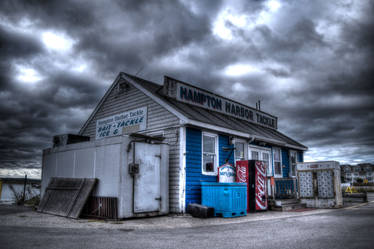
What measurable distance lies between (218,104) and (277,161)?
16.6ft

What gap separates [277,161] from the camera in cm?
1806

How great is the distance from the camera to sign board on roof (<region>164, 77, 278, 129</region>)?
14.3 metres

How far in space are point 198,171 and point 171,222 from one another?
131 inches

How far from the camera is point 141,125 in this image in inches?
544

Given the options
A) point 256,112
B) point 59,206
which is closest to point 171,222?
point 59,206

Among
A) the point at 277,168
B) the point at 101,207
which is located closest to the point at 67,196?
the point at 101,207

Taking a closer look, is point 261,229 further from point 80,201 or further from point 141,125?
point 141,125

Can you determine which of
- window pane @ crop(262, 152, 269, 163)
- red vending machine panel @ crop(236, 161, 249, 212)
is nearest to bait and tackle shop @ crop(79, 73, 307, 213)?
window pane @ crop(262, 152, 269, 163)

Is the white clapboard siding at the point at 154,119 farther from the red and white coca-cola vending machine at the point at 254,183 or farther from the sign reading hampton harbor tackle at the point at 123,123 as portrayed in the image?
the red and white coca-cola vending machine at the point at 254,183

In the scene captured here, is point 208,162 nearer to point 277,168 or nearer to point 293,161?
point 277,168

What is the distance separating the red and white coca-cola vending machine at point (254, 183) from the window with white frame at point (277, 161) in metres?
5.21

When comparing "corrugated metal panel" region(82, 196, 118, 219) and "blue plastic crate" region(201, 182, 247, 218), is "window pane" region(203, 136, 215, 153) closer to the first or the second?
"blue plastic crate" region(201, 182, 247, 218)

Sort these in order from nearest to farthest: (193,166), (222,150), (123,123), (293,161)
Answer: (193,166) < (222,150) < (123,123) < (293,161)

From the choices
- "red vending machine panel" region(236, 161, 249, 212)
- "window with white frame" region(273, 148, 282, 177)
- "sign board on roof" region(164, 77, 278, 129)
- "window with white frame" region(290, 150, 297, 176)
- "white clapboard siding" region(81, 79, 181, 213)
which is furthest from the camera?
"window with white frame" region(290, 150, 297, 176)
